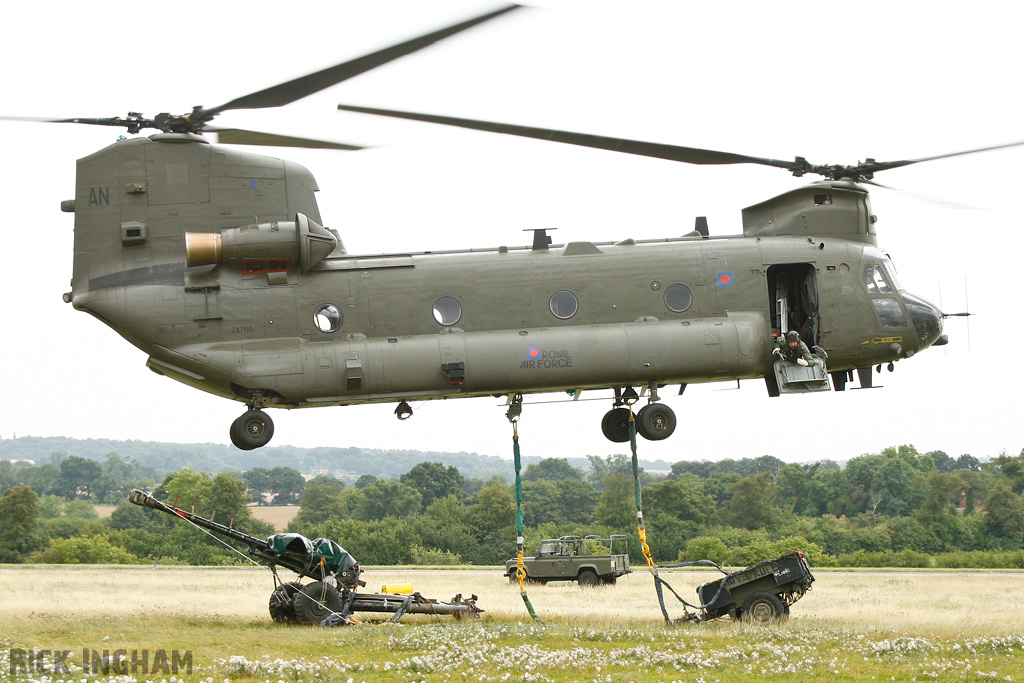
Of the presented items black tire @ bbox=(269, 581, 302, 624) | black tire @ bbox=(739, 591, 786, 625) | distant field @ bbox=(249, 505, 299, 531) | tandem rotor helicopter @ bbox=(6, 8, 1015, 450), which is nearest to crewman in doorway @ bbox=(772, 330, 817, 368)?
tandem rotor helicopter @ bbox=(6, 8, 1015, 450)

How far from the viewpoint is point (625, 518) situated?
59.1 metres

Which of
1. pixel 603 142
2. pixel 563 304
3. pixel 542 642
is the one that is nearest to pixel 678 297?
pixel 563 304

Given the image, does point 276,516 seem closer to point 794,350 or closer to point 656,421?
point 656,421

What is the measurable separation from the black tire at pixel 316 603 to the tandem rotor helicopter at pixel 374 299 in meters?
4.78

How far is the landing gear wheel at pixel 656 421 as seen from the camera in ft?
49.7

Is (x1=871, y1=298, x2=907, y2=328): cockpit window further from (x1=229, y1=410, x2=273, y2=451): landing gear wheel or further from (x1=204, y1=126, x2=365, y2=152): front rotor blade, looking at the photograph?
(x1=229, y1=410, x2=273, y2=451): landing gear wheel

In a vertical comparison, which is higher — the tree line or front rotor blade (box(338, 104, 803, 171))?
front rotor blade (box(338, 104, 803, 171))

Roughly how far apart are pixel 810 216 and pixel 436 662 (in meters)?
9.65

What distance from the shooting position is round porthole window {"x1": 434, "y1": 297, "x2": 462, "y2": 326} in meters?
14.5

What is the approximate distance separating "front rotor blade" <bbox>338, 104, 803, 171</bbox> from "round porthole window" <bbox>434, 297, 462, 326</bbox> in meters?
3.02

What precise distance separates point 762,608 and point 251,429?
10289mm

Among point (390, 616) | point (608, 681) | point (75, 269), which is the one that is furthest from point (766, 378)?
point (75, 269)

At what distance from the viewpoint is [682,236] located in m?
15.9

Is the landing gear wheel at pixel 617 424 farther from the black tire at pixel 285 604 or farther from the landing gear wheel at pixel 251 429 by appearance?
the black tire at pixel 285 604
